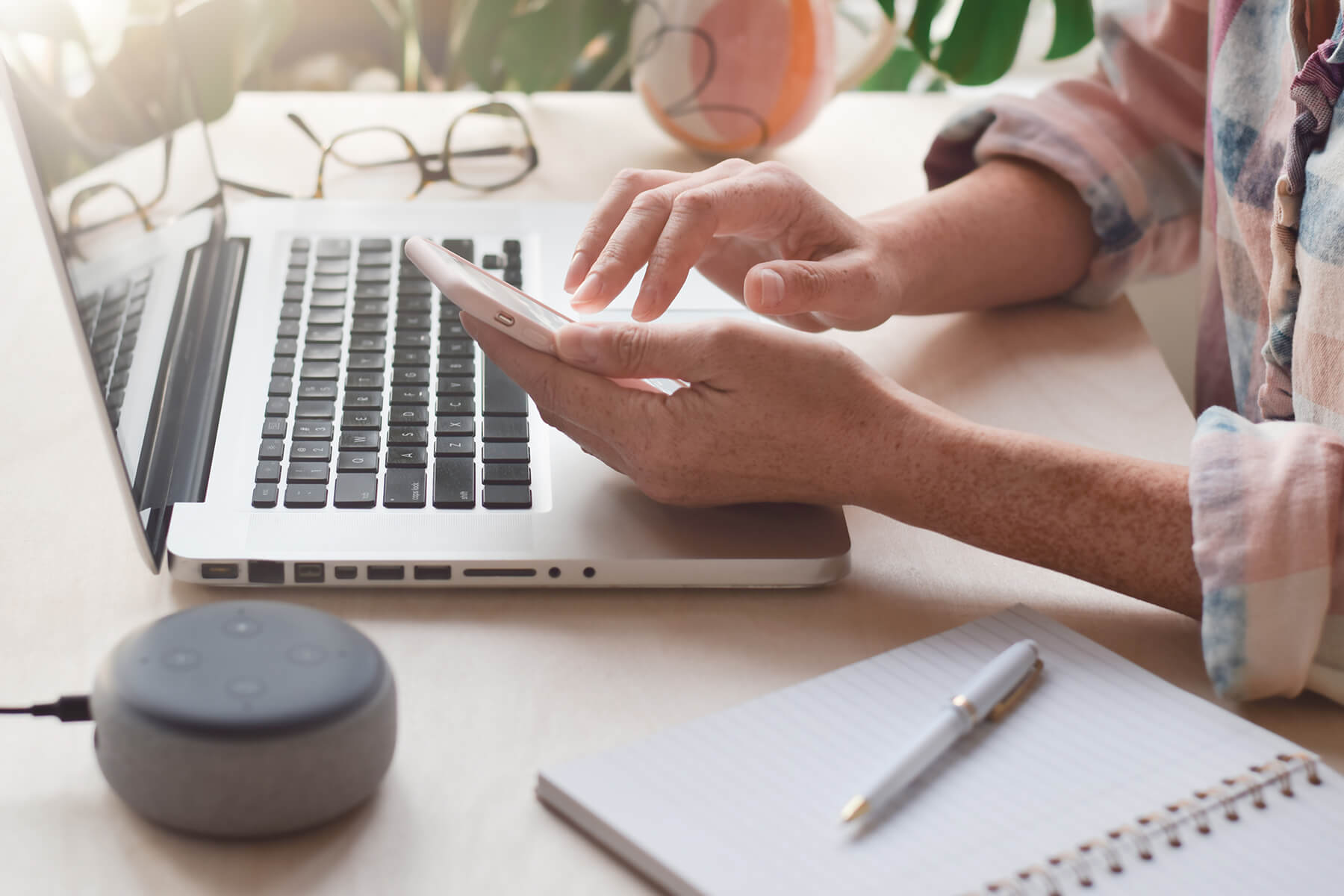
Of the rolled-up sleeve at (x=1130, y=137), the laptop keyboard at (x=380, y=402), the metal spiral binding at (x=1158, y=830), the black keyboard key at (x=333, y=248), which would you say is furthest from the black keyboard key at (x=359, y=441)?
the rolled-up sleeve at (x=1130, y=137)

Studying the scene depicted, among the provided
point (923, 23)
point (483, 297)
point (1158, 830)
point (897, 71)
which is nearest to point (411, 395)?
point (483, 297)

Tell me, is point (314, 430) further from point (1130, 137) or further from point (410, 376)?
point (1130, 137)

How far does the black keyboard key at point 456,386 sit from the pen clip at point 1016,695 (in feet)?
1.05

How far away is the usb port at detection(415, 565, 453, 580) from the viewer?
0.54 m

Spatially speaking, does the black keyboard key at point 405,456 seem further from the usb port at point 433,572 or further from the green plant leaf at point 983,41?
the green plant leaf at point 983,41

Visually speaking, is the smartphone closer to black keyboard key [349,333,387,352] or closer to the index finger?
the index finger

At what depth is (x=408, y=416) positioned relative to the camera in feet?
2.05

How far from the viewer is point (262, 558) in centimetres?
53

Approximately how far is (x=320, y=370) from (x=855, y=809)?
388 mm

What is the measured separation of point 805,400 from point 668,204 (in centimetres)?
14

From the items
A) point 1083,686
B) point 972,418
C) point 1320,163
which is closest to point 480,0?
point 972,418

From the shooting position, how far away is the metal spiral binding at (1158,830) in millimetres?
398

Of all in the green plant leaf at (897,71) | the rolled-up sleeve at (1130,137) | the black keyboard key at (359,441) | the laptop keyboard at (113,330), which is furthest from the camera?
the green plant leaf at (897,71)

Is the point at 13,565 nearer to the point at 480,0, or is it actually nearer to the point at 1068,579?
the point at 1068,579
